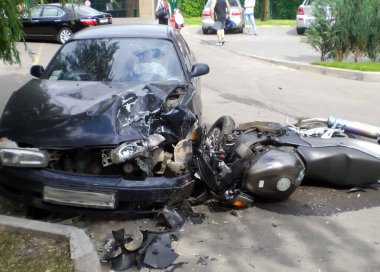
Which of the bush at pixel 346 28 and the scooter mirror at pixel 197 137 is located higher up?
the bush at pixel 346 28

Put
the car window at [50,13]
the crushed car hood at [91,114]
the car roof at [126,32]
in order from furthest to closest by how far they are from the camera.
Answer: the car window at [50,13] < the car roof at [126,32] < the crushed car hood at [91,114]

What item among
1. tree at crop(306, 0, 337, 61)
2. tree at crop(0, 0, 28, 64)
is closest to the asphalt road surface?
A: tree at crop(0, 0, 28, 64)

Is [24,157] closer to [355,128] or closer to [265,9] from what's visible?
[355,128]

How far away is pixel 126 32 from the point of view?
604cm

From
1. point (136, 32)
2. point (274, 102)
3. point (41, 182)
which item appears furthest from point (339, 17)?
point (41, 182)

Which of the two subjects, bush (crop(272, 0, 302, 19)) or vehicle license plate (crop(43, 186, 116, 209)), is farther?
bush (crop(272, 0, 302, 19))

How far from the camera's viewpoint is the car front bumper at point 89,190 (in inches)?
151

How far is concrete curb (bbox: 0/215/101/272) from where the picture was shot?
3293mm

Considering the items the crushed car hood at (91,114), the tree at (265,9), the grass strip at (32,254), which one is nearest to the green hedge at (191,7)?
the tree at (265,9)

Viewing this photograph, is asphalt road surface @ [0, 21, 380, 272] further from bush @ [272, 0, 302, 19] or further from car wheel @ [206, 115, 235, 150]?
bush @ [272, 0, 302, 19]

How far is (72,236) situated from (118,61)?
101 inches

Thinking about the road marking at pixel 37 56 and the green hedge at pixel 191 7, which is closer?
the road marking at pixel 37 56

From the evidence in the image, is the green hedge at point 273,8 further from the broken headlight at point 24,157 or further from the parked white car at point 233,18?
the broken headlight at point 24,157

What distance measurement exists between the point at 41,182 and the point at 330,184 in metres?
2.90
